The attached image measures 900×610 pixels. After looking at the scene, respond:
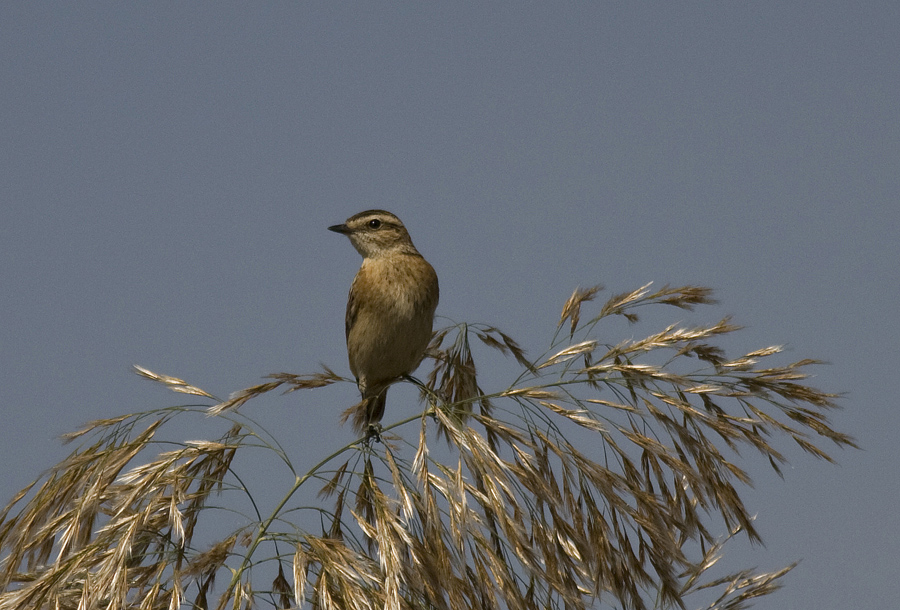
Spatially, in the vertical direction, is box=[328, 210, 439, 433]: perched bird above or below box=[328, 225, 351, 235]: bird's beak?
below

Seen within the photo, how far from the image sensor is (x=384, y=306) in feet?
17.2

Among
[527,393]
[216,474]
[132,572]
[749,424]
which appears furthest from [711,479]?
[132,572]

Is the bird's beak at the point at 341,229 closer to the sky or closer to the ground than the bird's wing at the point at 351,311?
closer to the sky

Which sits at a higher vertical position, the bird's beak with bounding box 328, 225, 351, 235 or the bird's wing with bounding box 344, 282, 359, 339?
the bird's beak with bounding box 328, 225, 351, 235

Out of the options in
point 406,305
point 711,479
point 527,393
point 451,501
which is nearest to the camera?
point 451,501

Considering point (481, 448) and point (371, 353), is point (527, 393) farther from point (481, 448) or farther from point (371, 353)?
point (371, 353)

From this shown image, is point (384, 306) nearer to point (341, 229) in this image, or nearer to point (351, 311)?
point (351, 311)

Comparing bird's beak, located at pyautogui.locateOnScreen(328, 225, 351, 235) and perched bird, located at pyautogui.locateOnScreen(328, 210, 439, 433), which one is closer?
perched bird, located at pyautogui.locateOnScreen(328, 210, 439, 433)

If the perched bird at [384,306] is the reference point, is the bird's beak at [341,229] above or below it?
above

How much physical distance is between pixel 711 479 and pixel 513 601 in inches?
35.6

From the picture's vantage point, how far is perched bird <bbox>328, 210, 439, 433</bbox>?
5.18 meters

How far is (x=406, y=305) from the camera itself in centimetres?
521

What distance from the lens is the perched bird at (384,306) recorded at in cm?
518

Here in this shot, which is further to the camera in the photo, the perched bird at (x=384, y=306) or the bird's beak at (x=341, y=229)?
the bird's beak at (x=341, y=229)
